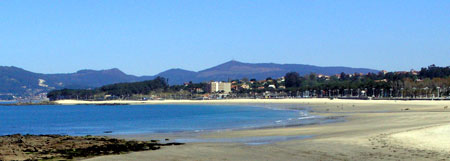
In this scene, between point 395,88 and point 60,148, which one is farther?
point 395,88

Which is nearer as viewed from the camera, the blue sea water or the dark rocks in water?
the dark rocks in water

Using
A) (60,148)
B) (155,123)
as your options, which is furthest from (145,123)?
(60,148)

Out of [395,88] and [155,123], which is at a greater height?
[395,88]

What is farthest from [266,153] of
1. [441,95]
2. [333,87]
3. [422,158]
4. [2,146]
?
[333,87]

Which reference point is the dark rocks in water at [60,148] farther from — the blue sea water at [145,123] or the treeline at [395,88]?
the treeline at [395,88]

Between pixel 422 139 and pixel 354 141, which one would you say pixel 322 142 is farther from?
pixel 422 139

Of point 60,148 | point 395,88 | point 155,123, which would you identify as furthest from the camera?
point 395,88

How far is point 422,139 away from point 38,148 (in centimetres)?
1637

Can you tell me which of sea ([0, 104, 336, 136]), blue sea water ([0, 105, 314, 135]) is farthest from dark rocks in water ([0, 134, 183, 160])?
blue sea water ([0, 105, 314, 135])

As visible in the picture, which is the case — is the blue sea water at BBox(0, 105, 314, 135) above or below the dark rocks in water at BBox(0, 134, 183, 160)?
below

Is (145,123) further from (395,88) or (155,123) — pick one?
(395,88)

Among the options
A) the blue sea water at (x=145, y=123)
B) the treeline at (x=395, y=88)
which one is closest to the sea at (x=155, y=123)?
the blue sea water at (x=145, y=123)

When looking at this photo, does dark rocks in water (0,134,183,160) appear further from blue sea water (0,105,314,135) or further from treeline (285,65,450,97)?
treeline (285,65,450,97)

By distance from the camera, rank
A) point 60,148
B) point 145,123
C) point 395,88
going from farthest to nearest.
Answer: point 395,88
point 145,123
point 60,148
